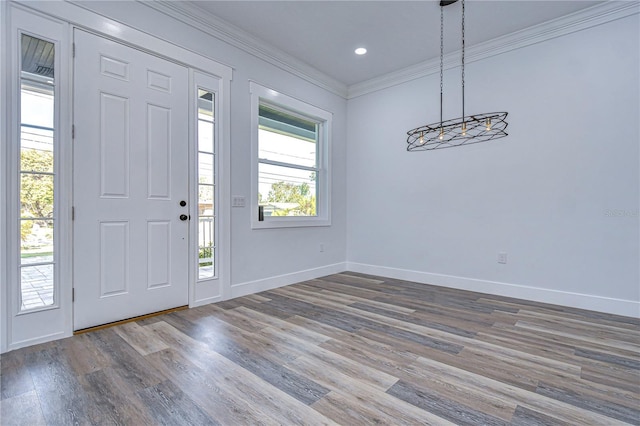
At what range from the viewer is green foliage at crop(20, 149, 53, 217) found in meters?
2.20

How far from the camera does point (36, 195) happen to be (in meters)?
2.25

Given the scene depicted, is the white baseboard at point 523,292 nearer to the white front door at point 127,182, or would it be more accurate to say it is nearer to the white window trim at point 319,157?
the white window trim at point 319,157

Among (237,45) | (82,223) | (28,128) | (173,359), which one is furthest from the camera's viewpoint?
(237,45)

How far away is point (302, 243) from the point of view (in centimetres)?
432

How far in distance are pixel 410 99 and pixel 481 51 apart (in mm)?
974

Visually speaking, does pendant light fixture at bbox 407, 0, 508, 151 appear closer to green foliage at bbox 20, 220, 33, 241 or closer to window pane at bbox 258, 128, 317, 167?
window pane at bbox 258, 128, 317, 167

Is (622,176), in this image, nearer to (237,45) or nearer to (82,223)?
(237,45)

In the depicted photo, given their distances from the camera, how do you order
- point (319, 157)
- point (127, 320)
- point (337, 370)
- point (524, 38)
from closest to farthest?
point (337, 370), point (127, 320), point (524, 38), point (319, 157)

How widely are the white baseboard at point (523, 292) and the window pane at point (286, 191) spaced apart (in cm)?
141

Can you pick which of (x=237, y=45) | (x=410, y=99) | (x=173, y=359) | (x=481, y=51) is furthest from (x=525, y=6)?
(x=173, y=359)

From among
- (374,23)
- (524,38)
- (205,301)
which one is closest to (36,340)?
(205,301)

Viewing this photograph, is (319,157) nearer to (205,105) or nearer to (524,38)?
(205,105)

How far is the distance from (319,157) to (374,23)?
6.43 feet

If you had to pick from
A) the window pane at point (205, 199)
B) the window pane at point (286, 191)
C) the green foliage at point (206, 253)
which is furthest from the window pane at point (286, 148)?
the green foliage at point (206, 253)
